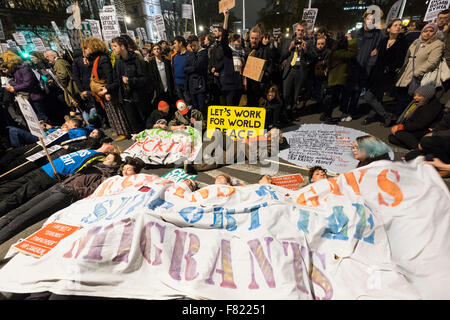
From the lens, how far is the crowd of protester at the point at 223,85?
12.8 ft

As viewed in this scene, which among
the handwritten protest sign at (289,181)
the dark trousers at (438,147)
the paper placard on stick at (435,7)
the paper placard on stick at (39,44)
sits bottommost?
the handwritten protest sign at (289,181)

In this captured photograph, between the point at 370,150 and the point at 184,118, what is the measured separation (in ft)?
12.1

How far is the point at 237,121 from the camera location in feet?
13.5

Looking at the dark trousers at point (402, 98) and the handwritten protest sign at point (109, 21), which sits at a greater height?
the handwritten protest sign at point (109, 21)

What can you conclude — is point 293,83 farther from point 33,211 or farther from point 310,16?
point 33,211

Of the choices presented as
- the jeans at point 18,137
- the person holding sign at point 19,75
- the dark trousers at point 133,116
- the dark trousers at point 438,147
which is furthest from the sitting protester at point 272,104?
the person holding sign at point 19,75

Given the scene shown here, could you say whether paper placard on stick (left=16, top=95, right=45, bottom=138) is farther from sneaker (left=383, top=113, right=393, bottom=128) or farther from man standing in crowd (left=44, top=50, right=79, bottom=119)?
sneaker (left=383, top=113, right=393, bottom=128)

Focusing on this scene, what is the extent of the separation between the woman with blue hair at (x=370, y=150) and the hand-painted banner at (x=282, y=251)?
13.8 inches

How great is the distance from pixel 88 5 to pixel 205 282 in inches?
1769

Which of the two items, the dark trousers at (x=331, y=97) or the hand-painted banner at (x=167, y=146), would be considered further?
the dark trousers at (x=331, y=97)

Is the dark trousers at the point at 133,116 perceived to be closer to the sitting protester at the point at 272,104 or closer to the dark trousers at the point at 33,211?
the dark trousers at the point at 33,211

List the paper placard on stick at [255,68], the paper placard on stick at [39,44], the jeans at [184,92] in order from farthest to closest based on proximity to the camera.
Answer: the paper placard on stick at [39,44] < the jeans at [184,92] < the paper placard on stick at [255,68]

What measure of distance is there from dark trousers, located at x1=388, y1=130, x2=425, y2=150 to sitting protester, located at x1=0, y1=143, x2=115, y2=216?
562cm

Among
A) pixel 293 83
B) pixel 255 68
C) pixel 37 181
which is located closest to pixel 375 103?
pixel 293 83
